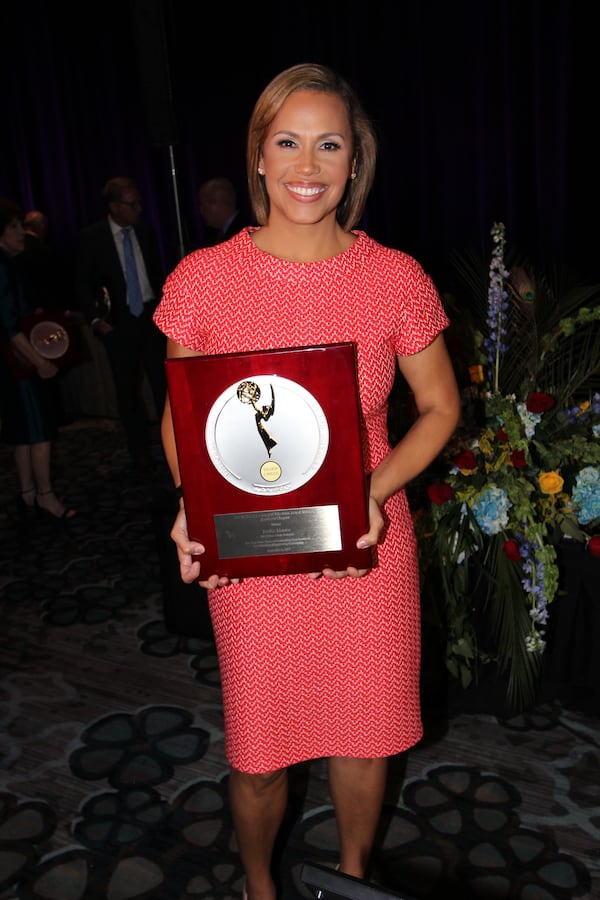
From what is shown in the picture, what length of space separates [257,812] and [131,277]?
3614 mm

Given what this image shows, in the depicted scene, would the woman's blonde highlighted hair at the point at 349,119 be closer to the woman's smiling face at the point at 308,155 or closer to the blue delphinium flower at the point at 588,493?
the woman's smiling face at the point at 308,155

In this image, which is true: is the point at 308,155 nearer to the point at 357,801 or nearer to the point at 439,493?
the point at 439,493

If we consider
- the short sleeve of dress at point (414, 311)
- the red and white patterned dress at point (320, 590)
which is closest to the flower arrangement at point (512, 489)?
the red and white patterned dress at point (320, 590)

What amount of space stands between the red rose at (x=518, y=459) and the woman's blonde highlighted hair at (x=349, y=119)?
0.83m

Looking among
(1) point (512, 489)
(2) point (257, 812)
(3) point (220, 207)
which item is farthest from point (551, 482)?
(3) point (220, 207)

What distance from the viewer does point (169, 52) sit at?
3.34 m

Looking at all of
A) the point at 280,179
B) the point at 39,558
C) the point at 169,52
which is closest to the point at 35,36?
the point at 169,52

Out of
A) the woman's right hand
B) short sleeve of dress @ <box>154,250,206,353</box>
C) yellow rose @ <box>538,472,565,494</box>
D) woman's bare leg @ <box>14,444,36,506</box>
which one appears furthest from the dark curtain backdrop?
the woman's right hand

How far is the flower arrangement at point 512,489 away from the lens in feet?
6.81

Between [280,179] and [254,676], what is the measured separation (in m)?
0.84

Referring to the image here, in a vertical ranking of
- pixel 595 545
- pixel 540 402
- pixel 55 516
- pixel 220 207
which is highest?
pixel 220 207

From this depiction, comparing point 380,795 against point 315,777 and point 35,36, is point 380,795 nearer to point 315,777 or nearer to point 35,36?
point 315,777

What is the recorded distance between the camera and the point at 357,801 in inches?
65.5

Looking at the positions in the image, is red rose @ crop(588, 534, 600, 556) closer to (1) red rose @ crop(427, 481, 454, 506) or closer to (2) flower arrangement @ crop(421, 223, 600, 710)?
(2) flower arrangement @ crop(421, 223, 600, 710)
